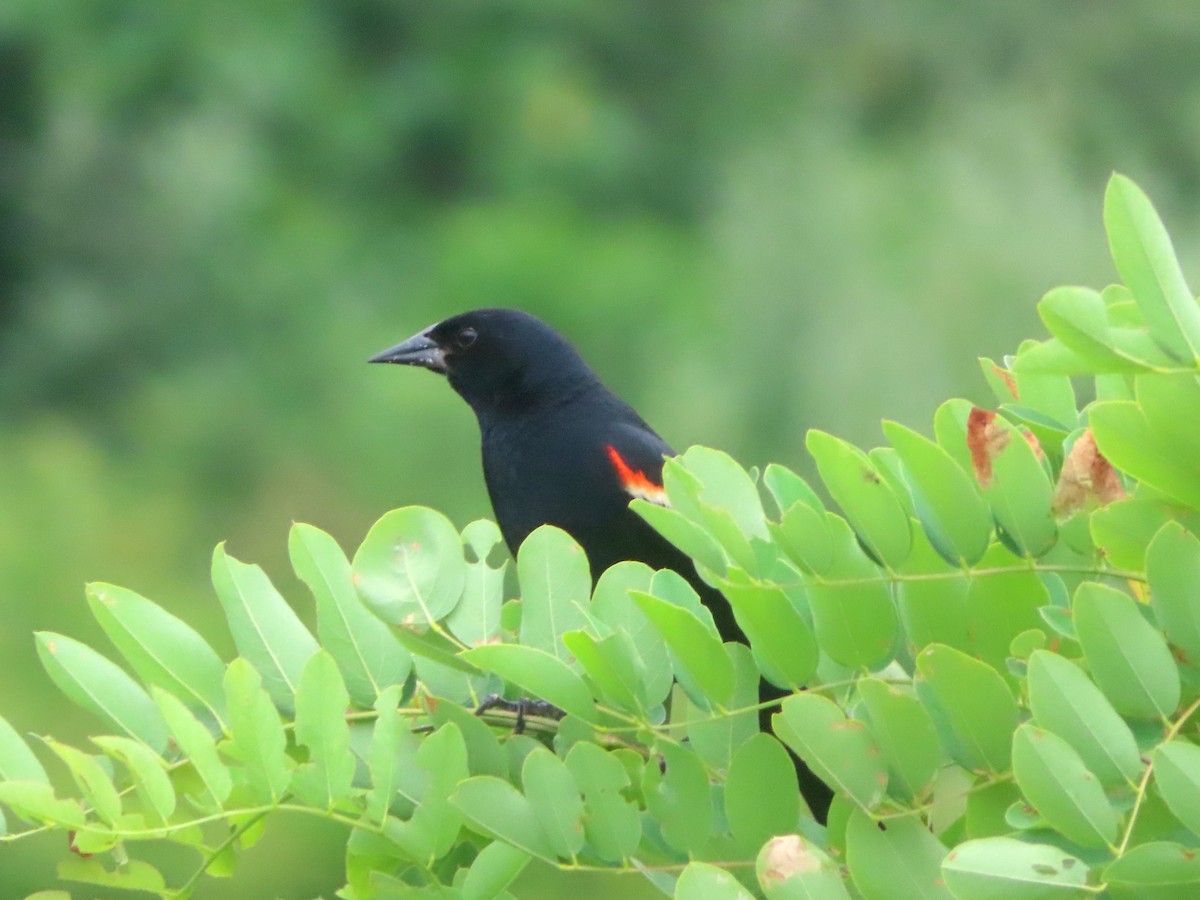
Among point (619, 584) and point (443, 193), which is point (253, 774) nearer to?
point (619, 584)

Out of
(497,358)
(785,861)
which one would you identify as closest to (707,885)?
(785,861)

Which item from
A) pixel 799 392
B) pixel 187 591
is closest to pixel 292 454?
pixel 187 591

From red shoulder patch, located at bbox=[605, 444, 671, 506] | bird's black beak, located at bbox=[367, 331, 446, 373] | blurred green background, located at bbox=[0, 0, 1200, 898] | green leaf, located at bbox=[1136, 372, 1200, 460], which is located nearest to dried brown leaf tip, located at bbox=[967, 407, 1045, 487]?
green leaf, located at bbox=[1136, 372, 1200, 460]

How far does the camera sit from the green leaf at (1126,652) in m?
→ 0.74

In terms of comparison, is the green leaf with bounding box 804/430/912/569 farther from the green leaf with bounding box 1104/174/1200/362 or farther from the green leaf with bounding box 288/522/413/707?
the green leaf with bounding box 288/522/413/707

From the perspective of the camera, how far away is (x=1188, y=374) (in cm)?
72

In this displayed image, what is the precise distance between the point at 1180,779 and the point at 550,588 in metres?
0.38

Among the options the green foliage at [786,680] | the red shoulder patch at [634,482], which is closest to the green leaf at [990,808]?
the green foliage at [786,680]

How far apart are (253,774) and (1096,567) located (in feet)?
1.37

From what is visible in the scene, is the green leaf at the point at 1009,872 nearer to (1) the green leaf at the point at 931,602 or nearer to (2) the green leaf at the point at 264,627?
(1) the green leaf at the point at 931,602

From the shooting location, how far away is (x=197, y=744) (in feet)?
2.89

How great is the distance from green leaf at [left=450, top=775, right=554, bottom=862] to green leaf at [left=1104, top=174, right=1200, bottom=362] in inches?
14.6

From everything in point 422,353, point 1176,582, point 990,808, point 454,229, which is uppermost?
point 454,229

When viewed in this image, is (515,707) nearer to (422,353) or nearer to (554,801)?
(554,801)
